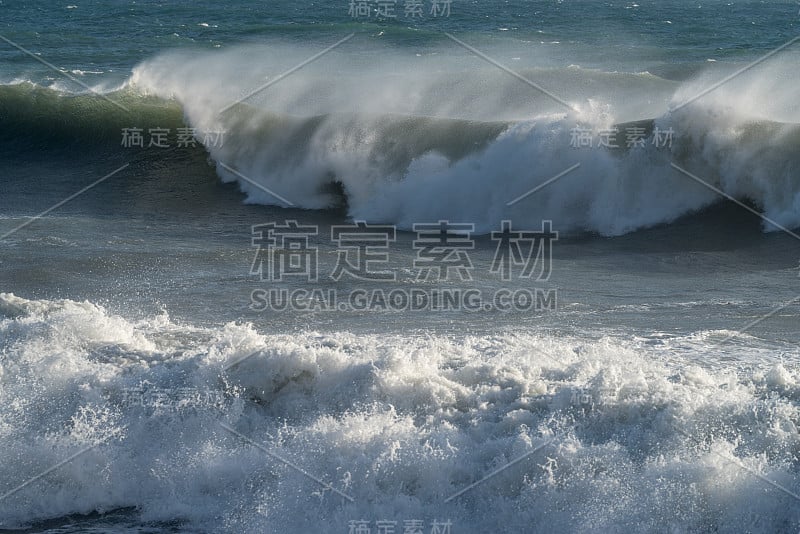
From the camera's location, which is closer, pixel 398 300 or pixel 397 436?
pixel 397 436

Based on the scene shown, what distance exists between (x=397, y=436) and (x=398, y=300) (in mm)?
2860

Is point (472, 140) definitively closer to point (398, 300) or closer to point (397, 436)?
point (398, 300)

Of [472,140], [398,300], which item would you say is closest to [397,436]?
[398,300]

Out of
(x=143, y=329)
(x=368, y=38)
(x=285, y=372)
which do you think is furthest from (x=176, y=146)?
(x=368, y=38)

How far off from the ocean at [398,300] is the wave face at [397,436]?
0.06 ft

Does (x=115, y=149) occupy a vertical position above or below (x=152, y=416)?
above

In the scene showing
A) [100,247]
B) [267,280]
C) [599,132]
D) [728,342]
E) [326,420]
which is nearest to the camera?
[326,420]

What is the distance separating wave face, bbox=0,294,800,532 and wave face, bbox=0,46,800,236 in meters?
5.23

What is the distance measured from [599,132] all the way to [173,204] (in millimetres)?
5378

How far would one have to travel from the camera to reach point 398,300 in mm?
8945

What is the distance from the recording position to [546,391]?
6441 millimetres

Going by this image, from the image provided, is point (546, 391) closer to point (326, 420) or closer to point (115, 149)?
point (326, 420)

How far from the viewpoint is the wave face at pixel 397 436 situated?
5.71 metres

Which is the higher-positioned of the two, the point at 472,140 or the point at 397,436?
the point at 472,140
